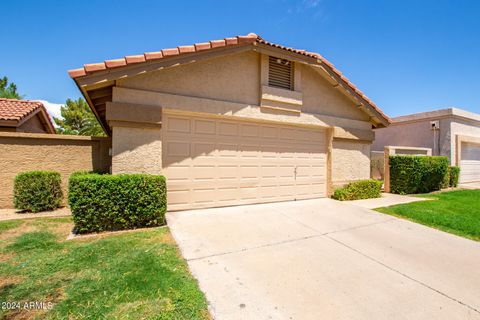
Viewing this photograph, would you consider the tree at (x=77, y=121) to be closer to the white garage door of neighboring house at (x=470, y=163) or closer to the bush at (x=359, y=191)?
the bush at (x=359, y=191)

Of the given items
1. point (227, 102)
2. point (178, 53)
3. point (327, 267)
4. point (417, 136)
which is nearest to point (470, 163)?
point (417, 136)

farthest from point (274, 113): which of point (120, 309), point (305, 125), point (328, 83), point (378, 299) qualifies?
point (120, 309)

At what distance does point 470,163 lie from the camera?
15.3 metres

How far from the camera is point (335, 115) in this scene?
8703 millimetres

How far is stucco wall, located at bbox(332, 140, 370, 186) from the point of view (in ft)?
28.3

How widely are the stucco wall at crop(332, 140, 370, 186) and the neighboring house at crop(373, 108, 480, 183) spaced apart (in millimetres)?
8634

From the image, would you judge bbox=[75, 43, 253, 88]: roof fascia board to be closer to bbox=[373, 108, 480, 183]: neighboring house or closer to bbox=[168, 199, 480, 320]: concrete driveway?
bbox=[168, 199, 480, 320]: concrete driveway

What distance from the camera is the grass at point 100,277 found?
2.45 meters

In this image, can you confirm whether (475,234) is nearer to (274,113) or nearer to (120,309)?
(274,113)

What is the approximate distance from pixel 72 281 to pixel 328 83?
9.10 m

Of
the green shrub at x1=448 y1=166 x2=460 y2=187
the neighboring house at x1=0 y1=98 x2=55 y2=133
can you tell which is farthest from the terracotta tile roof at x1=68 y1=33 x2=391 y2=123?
the green shrub at x1=448 y1=166 x2=460 y2=187

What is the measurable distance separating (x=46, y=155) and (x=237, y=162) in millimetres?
6314

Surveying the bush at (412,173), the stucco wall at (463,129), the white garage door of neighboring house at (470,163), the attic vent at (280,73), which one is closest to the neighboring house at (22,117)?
the attic vent at (280,73)

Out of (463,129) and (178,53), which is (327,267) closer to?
(178,53)
